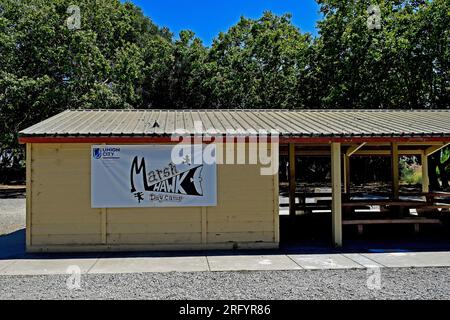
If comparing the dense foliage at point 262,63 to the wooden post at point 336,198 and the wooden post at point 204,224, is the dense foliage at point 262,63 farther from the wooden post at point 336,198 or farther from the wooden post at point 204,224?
the wooden post at point 204,224

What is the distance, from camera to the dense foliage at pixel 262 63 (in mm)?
20562

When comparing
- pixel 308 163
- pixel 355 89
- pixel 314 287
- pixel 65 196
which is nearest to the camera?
pixel 314 287

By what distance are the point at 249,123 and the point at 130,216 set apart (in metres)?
3.43

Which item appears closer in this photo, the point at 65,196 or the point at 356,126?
the point at 65,196

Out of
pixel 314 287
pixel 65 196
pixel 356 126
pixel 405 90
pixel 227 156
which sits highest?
pixel 405 90

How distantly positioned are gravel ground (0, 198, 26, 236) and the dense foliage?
17.9ft

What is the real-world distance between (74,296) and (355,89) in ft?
62.4

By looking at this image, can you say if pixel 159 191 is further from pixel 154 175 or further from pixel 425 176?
pixel 425 176

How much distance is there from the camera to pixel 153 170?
8664 millimetres

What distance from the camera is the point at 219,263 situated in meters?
7.45

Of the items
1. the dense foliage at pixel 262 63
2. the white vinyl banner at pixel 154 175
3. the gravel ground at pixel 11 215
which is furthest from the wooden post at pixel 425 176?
the gravel ground at pixel 11 215

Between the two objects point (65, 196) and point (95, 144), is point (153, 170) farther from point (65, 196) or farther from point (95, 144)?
point (65, 196)

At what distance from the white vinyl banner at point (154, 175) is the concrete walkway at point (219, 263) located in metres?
1.20
